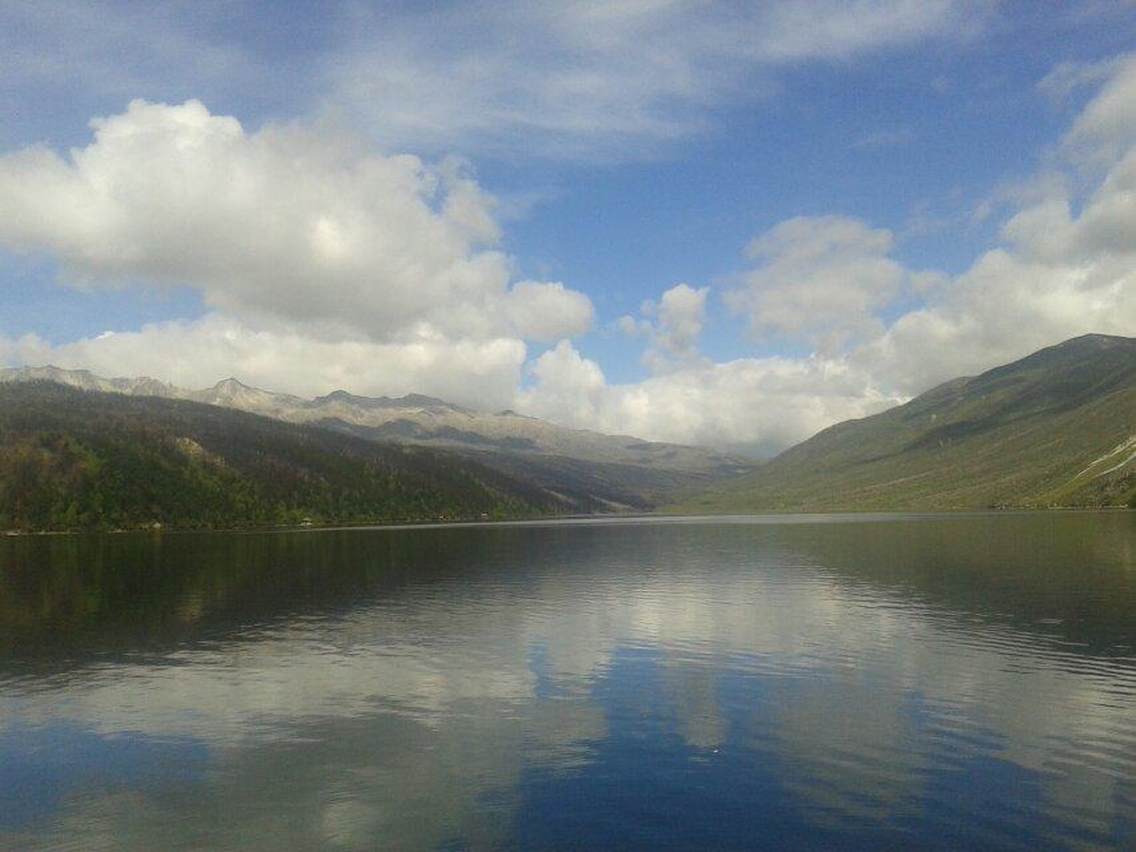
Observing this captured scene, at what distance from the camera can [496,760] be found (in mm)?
37000

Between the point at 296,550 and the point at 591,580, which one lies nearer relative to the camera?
the point at 591,580

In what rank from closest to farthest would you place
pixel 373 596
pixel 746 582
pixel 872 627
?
1. pixel 872 627
2. pixel 373 596
3. pixel 746 582

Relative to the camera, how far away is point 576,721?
43.8 m

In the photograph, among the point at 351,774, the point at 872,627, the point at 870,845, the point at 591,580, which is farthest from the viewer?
the point at 591,580

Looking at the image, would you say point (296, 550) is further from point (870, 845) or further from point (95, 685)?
point (870, 845)

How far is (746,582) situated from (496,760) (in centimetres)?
7877

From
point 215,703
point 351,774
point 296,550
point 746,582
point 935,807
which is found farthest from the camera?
point 296,550

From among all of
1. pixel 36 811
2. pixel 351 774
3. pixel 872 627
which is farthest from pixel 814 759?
pixel 872 627

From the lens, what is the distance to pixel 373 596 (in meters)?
102

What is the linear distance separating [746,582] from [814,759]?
246 feet

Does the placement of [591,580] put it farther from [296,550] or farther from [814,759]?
[296,550]

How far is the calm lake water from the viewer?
2986 cm

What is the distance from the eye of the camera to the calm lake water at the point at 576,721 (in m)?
29.9

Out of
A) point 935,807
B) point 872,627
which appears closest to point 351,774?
point 935,807
